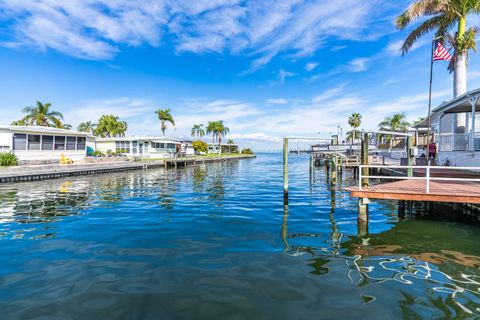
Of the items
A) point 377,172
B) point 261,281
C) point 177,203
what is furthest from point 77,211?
point 377,172

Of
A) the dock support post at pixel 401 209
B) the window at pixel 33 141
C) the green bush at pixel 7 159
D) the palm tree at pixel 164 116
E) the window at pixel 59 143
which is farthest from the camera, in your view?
the palm tree at pixel 164 116

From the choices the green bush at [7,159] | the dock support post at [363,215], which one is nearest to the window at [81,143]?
the green bush at [7,159]

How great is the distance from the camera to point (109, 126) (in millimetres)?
80125

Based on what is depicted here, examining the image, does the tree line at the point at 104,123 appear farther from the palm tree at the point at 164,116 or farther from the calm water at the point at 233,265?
the calm water at the point at 233,265

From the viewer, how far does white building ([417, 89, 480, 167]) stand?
51.1 ft

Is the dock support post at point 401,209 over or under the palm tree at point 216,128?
under

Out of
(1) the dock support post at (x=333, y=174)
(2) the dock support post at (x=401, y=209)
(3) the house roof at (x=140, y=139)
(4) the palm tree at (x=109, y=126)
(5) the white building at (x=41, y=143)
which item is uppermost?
(4) the palm tree at (x=109, y=126)

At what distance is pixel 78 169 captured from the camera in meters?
30.0

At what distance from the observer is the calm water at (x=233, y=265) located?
5.21m

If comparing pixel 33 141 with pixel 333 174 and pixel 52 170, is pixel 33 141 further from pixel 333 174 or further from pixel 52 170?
pixel 333 174

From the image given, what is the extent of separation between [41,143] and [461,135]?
42891mm

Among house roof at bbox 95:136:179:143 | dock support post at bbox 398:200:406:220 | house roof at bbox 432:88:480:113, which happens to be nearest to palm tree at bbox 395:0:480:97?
house roof at bbox 432:88:480:113

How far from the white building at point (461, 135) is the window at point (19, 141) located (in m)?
42.0

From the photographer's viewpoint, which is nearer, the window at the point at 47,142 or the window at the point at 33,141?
the window at the point at 33,141
